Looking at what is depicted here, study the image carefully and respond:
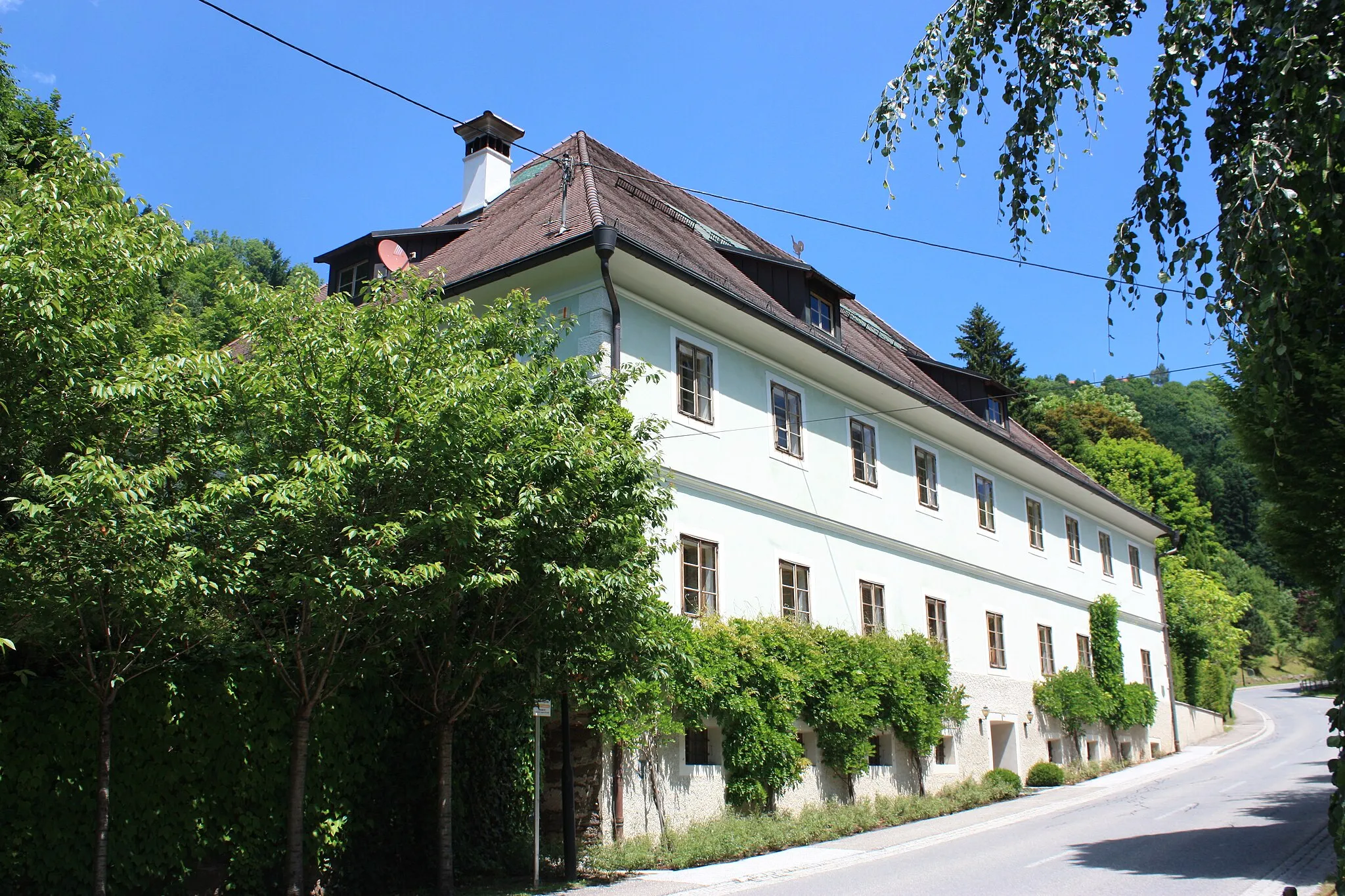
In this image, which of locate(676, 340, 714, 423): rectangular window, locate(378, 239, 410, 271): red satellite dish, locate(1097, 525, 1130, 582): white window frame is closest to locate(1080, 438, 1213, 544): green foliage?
locate(1097, 525, 1130, 582): white window frame

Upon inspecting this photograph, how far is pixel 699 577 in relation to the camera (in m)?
17.2

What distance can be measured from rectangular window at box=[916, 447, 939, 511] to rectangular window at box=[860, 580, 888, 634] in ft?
10.0

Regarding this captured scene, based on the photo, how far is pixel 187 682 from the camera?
11.1 m

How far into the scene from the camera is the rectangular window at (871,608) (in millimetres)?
21078

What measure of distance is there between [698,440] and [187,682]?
8739 millimetres

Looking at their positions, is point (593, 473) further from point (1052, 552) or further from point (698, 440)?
point (1052, 552)

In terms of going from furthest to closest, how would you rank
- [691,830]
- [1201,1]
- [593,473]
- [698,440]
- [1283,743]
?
[1283,743], [698,440], [691,830], [593,473], [1201,1]

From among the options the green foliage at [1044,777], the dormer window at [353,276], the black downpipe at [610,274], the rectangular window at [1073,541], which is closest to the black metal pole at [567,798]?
the black downpipe at [610,274]

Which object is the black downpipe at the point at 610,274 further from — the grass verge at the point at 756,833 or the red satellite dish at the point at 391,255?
the grass verge at the point at 756,833

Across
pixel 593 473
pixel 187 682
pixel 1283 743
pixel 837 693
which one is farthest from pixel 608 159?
pixel 1283 743

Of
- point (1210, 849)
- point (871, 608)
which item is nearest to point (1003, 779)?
point (871, 608)

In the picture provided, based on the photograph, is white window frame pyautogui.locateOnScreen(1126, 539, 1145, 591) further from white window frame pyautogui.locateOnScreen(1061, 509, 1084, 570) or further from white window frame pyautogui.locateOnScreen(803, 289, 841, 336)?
white window frame pyautogui.locateOnScreen(803, 289, 841, 336)

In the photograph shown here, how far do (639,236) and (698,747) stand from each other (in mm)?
7873

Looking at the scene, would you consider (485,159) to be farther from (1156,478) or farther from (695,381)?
(1156,478)
